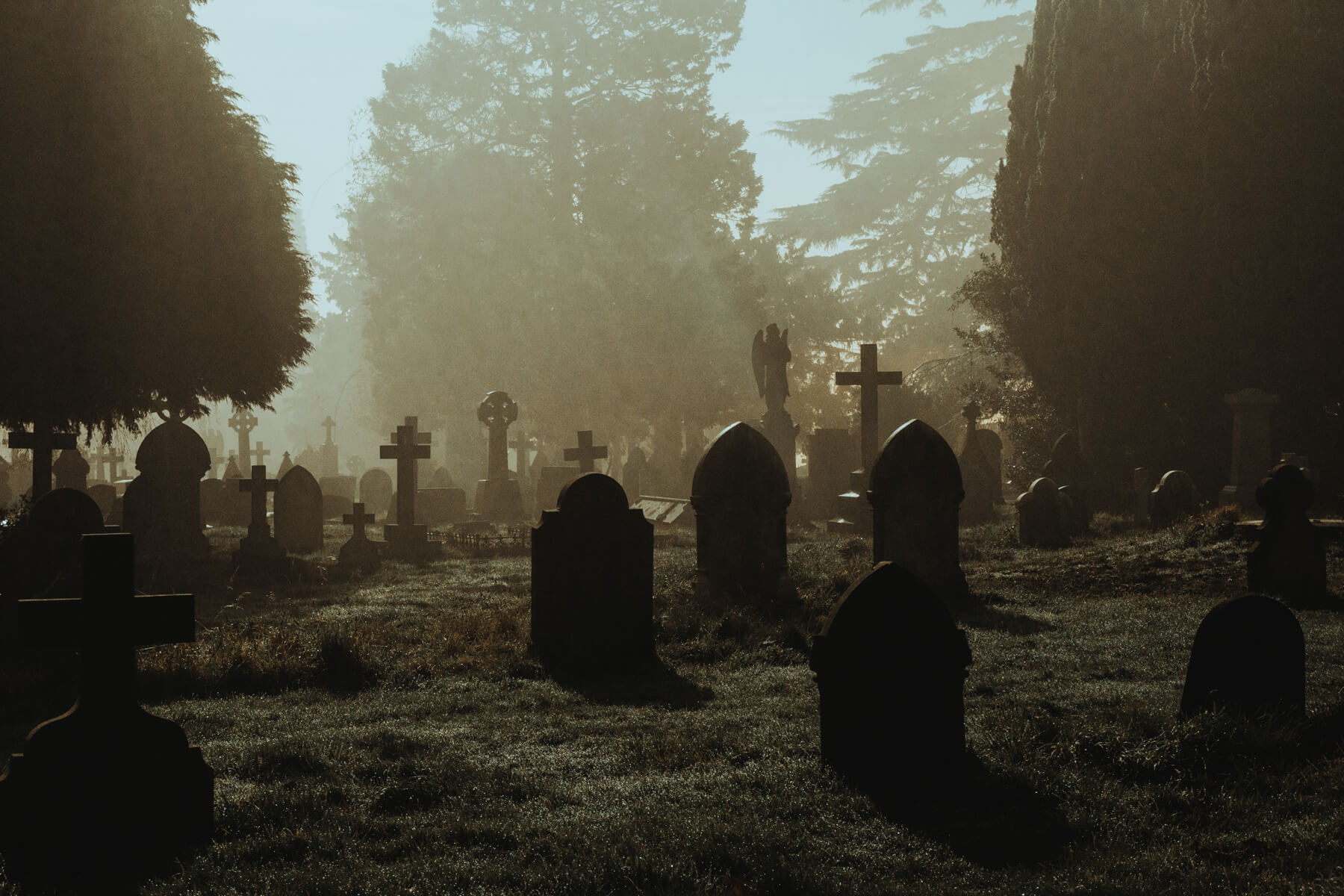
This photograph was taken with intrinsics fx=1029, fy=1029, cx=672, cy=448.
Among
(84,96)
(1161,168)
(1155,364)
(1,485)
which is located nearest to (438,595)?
(84,96)

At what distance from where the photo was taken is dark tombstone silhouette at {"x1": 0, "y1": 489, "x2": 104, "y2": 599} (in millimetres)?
8836

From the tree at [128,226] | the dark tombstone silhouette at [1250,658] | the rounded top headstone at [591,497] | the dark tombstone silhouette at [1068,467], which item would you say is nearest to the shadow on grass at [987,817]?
the dark tombstone silhouette at [1250,658]

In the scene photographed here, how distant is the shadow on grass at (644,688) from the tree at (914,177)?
108 feet

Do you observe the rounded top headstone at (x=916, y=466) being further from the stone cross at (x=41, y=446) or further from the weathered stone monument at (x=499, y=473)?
the weathered stone monument at (x=499, y=473)

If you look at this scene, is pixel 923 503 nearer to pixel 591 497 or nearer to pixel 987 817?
pixel 591 497

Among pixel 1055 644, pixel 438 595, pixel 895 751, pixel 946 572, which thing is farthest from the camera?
pixel 438 595

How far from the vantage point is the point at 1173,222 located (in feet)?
57.9

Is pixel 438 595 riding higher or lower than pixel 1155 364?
lower

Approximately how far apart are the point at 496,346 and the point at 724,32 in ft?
45.9

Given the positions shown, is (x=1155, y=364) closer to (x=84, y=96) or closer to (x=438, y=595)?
(x=438, y=595)

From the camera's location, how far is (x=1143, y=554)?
39.5 ft

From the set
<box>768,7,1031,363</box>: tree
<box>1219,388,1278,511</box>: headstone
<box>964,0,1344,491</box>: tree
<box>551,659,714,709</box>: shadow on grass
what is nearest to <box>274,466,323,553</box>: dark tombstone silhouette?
<box>551,659,714,709</box>: shadow on grass

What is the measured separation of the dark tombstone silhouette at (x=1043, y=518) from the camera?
47.0 ft

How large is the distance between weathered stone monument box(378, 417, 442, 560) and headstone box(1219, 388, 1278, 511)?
1229 centimetres
